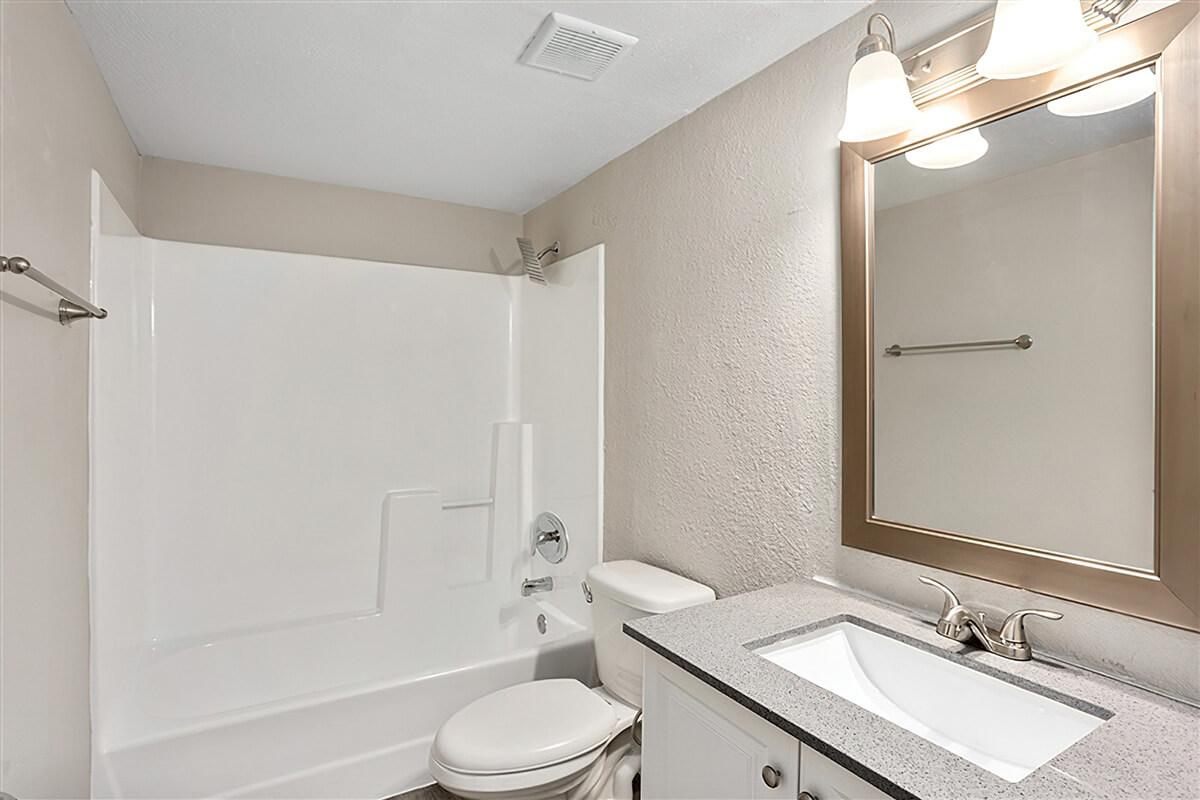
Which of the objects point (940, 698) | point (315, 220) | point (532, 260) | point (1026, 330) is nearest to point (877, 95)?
point (1026, 330)

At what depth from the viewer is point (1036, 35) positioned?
3.44ft

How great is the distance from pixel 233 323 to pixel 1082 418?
9.07ft

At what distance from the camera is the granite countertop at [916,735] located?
30.5 inches

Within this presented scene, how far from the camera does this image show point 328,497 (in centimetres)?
275

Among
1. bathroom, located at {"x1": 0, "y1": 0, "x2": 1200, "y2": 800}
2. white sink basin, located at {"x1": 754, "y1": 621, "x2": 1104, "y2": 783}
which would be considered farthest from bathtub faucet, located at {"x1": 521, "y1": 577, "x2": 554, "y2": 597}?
white sink basin, located at {"x1": 754, "y1": 621, "x2": 1104, "y2": 783}

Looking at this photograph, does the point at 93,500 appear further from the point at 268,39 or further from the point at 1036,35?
the point at 1036,35

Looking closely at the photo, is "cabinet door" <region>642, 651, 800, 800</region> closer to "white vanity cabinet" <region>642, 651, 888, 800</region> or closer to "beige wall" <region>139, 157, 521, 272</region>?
"white vanity cabinet" <region>642, 651, 888, 800</region>

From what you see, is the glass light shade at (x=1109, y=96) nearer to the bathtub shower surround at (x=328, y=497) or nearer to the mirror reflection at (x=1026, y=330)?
the mirror reflection at (x=1026, y=330)

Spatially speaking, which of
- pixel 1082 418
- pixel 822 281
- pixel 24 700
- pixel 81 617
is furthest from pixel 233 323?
pixel 1082 418

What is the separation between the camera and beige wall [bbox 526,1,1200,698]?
146 centimetres

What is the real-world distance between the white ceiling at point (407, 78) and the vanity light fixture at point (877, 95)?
0.84ft

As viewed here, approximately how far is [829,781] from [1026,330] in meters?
0.87

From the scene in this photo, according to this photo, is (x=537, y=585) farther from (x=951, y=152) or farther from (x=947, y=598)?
(x=951, y=152)

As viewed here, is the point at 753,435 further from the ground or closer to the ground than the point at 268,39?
closer to the ground
